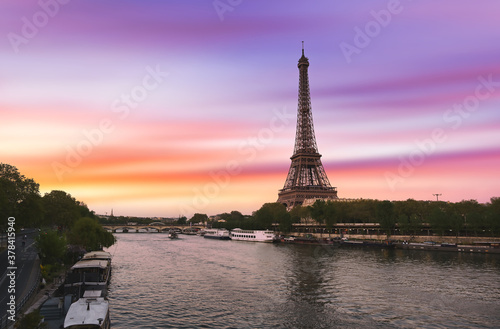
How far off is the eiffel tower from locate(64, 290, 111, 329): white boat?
152557 mm

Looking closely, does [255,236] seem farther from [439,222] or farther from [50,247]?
[50,247]

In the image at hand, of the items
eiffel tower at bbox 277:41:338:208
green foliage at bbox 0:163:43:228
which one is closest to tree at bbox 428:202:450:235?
eiffel tower at bbox 277:41:338:208

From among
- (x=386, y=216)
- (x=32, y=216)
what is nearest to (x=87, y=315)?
(x=32, y=216)

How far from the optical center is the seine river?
111 feet

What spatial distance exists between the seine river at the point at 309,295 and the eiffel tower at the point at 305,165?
350 feet

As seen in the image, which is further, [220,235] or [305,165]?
[305,165]

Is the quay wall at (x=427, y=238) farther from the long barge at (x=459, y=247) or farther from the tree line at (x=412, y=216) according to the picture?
the long barge at (x=459, y=247)

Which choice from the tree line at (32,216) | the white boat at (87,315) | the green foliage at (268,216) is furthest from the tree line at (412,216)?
the white boat at (87,315)

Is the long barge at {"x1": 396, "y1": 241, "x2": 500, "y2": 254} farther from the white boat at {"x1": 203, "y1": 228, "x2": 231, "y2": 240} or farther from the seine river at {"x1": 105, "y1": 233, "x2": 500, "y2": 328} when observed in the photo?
the white boat at {"x1": 203, "y1": 228, "x2": 231, "y2": 240}

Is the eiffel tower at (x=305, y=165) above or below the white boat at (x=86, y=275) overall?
above

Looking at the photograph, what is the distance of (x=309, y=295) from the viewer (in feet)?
144

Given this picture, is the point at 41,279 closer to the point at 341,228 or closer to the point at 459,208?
the point at 459,208

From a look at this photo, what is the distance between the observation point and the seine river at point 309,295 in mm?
33969

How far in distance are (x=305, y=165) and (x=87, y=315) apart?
15976cm
